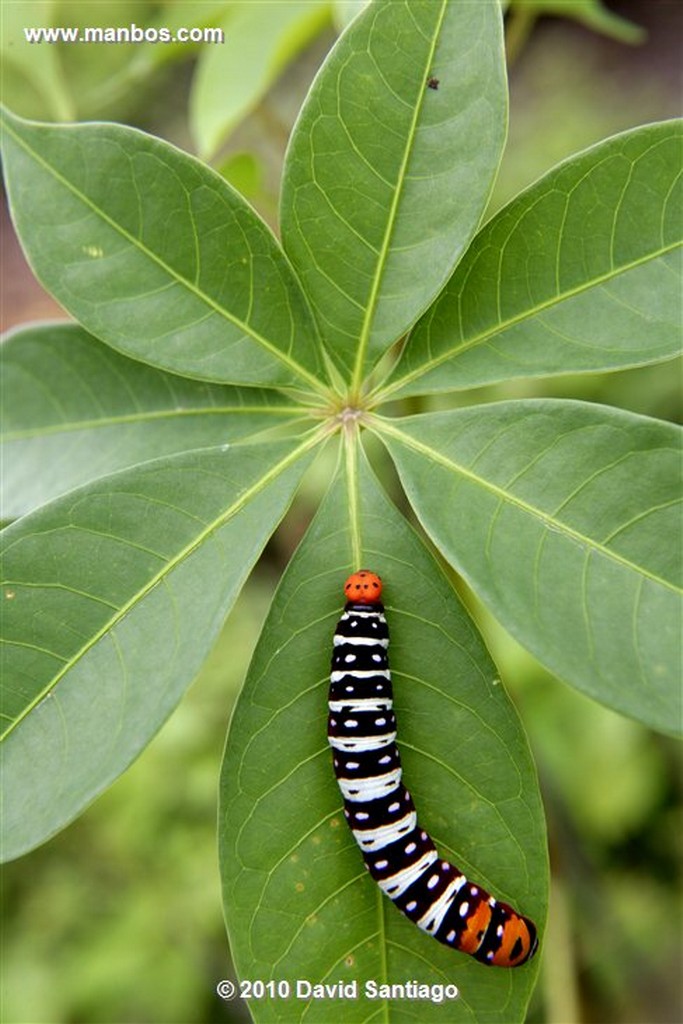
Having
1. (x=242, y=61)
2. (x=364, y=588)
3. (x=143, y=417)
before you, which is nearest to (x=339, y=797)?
(x=364, y=588)

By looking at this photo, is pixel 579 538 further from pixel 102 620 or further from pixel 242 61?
pixel 242 61

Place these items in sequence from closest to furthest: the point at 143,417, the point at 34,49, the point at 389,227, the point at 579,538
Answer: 1. the point at 579,538
2. the point at 389,227
3. the point at 143,417
4. the point at 34,49

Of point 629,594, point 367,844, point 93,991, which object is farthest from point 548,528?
point 93,991

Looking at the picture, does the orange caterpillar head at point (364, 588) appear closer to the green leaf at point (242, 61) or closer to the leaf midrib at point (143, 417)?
the leaf midrib at point (143, 417)

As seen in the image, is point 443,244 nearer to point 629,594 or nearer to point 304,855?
point 629,594

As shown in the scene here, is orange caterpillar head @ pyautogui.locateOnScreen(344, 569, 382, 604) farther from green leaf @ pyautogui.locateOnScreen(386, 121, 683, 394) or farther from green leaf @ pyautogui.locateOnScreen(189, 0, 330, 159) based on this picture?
green leaf @ pyautogui.locateOnScreen(189, 0, 330, 159)

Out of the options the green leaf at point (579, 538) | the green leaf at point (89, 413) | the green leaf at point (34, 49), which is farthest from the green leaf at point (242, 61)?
the green leaf at point (579, 538)
